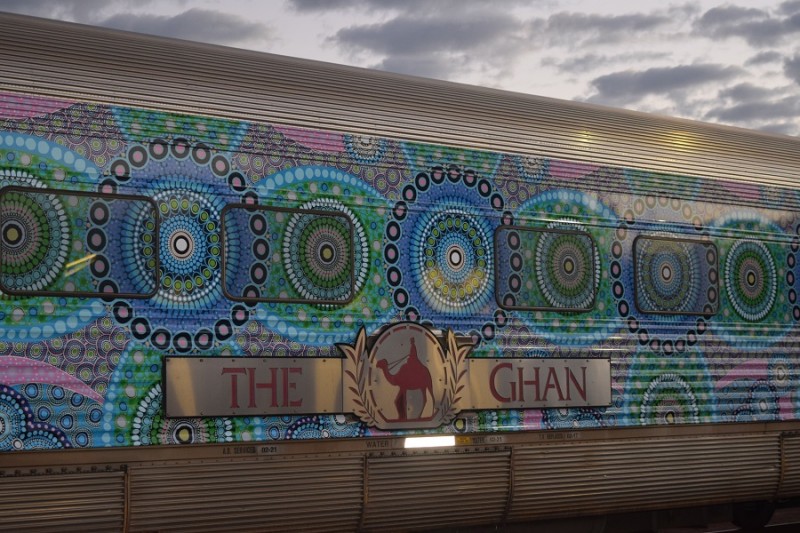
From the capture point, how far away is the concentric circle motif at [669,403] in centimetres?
971

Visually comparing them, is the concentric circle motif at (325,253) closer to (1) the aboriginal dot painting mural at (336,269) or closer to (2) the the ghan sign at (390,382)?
(1) the aboriginal dot painting mural at (336,269)

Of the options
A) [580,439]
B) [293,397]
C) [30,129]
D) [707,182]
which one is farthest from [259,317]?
[707,182]

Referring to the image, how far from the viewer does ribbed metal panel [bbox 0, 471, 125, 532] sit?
23.0 feet

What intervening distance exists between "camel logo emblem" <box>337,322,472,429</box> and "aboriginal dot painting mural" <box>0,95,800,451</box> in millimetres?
115

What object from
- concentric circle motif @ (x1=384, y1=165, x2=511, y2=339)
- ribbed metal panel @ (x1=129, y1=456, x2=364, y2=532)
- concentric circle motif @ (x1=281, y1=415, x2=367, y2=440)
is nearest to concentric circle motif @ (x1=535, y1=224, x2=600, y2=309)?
concentric circle motif @ (x1=384, y1=165, x2=511, y2=339)

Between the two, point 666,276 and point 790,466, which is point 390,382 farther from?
point 790,466

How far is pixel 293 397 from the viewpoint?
7980 millimetres

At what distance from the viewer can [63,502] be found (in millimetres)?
7145

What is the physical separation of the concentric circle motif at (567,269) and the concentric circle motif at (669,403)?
2.93 feet

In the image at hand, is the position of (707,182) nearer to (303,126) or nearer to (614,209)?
(614,209)

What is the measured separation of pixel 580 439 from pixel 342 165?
106 inches

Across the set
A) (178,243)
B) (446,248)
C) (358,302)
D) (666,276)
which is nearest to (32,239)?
(178,243)

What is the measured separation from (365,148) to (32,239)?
236cm

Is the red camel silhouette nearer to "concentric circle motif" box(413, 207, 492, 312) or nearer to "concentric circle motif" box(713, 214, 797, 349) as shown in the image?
"concentric circle motif" box(413, 207, 492, 312)
